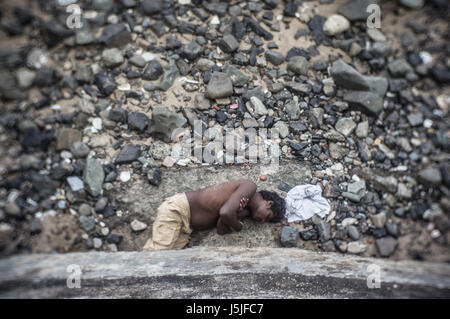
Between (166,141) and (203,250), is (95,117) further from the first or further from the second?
(203,250)

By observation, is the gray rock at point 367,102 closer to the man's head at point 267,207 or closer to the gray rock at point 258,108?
the gray rock at point 258,108

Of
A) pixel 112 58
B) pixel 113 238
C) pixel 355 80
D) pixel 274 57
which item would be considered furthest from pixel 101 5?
pixel 355 80

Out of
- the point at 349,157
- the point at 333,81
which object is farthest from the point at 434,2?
the point at 349,157

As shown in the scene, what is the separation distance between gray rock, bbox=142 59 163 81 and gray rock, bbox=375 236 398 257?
315 centimetres

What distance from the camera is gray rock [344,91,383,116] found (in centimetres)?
374

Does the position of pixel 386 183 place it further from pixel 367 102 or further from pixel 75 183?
pixel 75 183

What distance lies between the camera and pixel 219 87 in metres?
3.76

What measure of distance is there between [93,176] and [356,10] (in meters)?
4.00

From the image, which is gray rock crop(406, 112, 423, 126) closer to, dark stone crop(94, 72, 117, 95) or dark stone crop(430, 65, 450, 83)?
dark stone crop(430, 65, 450, 83)

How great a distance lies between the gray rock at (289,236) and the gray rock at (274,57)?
2.16 metres

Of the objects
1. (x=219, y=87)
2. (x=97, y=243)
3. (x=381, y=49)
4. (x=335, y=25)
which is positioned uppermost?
(x=335, y=25)

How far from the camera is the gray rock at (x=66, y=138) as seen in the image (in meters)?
3.42

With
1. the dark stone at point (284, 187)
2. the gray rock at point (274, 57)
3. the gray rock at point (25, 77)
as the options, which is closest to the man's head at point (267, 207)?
the dark stone at point (284, 187)

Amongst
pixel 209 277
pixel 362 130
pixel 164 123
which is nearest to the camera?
pixel 209 277
